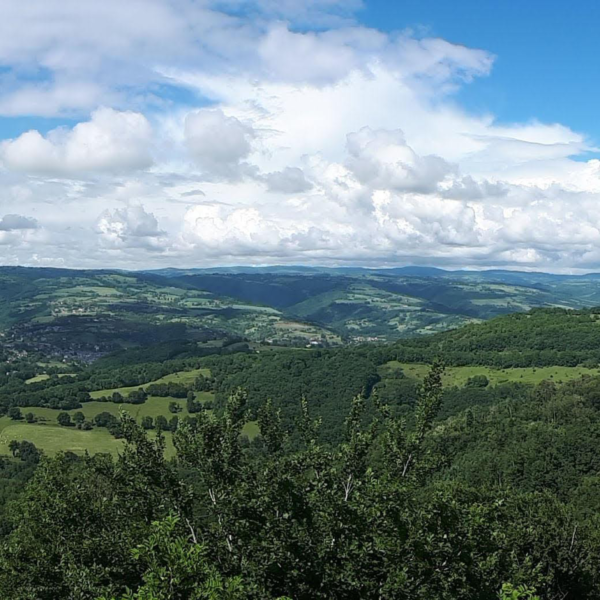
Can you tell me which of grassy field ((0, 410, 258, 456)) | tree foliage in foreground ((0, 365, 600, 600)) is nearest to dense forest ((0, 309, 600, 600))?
tree foliage in foreground ((0, 365, 600, 600))

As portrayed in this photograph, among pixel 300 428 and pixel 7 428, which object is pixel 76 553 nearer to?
pixel 300 428

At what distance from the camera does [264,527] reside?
23.6 m

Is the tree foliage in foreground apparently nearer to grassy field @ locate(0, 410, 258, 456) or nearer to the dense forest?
the dense forest

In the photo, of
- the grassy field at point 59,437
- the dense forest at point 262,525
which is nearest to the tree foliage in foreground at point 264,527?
the dense forest at point 262,525

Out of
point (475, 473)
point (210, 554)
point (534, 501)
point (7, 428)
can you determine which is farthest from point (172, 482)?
point (7, 428)

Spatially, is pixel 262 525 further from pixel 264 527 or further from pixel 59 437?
pixel 59 437

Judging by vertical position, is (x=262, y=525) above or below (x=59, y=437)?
above

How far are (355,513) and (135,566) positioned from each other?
11673 millimetres

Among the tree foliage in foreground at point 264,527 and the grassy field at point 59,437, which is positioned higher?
the tree foliage in foreground at point 264,527

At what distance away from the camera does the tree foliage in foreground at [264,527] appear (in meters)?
20.1

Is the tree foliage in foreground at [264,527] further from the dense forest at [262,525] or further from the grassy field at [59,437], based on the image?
the grassy field at [59,437]

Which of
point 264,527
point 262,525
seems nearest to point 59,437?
point 262,525

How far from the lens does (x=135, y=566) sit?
2578 cm

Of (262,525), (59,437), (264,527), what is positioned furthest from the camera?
(59,437)
